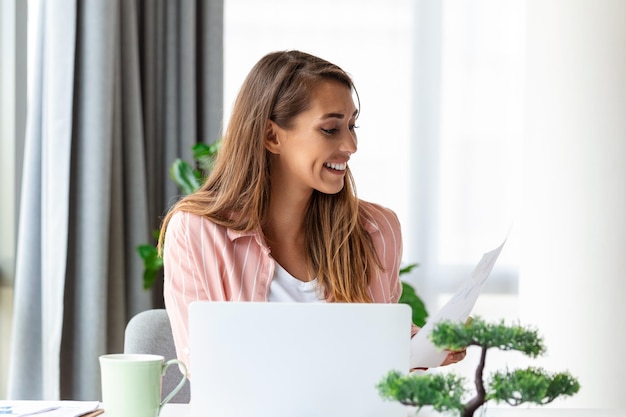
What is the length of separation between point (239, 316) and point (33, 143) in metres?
1.80

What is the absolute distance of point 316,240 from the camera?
6.33 ft

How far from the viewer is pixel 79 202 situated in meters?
2.82

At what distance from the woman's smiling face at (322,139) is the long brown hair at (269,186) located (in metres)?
0.02

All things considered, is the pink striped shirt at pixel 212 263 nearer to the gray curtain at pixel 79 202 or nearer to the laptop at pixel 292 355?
the laptop at pixel 292 355

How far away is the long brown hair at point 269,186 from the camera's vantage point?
1859 millimetres

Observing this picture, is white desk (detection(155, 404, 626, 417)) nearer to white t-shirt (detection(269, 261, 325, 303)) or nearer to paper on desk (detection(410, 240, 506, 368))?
paper on desk (detection(410, 240, 506, 368))

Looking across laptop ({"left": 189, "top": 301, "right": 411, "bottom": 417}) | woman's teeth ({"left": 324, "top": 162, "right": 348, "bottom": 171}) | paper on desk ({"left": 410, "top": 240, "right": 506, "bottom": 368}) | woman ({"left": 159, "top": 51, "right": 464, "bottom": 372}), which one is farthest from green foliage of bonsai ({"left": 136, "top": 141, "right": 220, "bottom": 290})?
laptop ({"left": 189, "top": 301, "right": 411, "bottom": 417})

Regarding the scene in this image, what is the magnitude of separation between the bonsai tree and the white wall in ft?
7.05

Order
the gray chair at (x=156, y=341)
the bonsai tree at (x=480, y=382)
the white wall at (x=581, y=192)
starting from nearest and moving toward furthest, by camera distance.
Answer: the bonsai tree at (x=480, y=382) < the gray chair at (x=156, y=341) < the white wall at (x=581, y=192)

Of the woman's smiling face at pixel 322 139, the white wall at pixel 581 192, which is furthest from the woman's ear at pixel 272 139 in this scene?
the white wall at pixel 581 192

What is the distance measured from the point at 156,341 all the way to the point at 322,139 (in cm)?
53

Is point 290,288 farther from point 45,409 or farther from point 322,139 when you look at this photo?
point 45,409

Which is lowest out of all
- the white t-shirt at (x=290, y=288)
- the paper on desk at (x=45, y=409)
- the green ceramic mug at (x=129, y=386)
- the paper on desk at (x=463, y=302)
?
the paper on desk at (x=45, y=409)

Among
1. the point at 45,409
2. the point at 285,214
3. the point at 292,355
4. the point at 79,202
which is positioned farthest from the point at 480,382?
the point at 79,202
